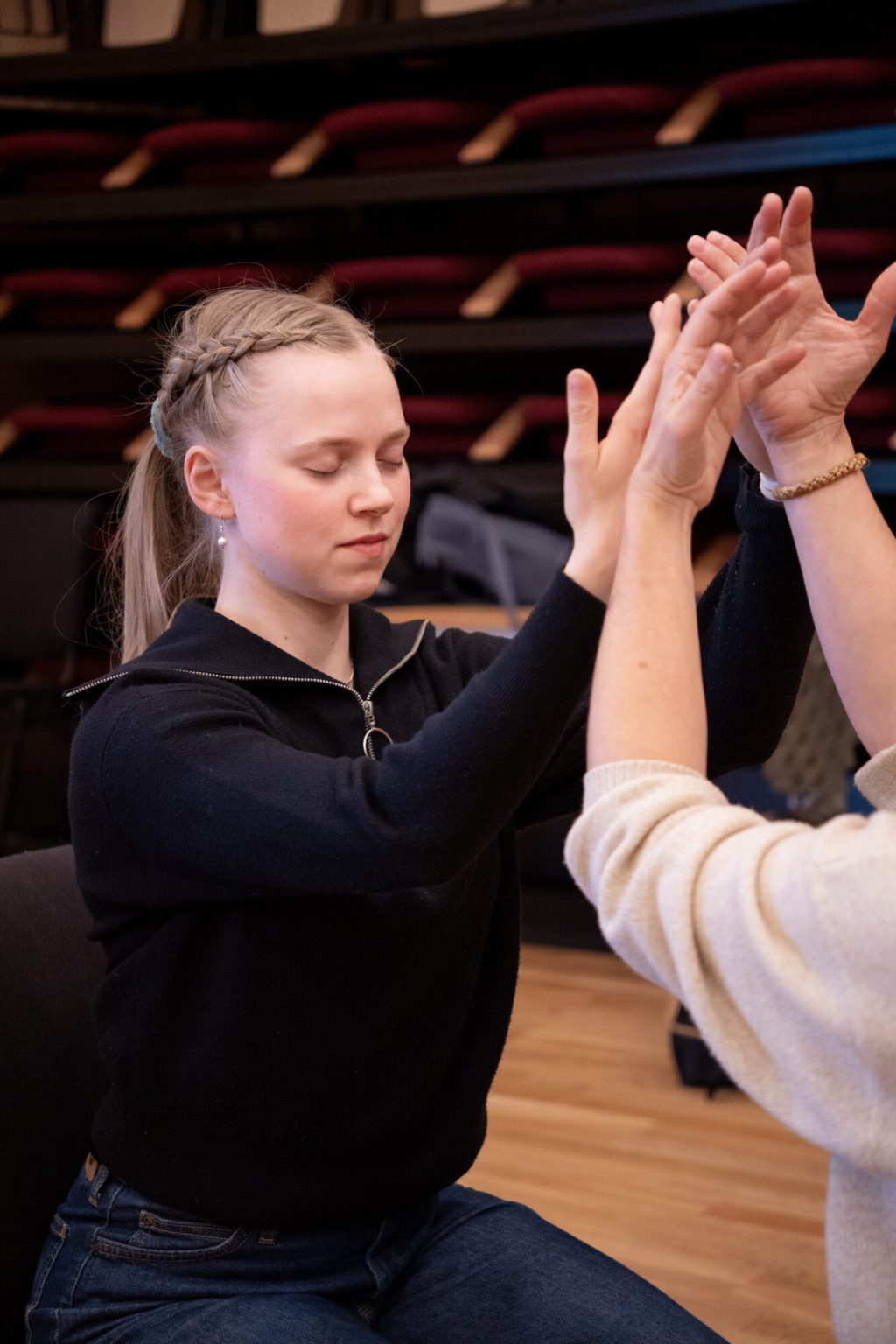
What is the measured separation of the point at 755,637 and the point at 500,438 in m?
2.39

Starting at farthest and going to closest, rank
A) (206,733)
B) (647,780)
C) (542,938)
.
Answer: (542,938)
(206,733)
(647,780)

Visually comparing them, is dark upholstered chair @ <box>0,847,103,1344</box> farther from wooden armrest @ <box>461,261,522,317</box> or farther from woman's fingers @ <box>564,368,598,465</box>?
wooden armrest @ <box>461,261,522,317</box>

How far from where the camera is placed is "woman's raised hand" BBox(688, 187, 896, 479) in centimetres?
115

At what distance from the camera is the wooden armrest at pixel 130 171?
3.90 m

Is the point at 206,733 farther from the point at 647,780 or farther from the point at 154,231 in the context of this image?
the point at 154,231

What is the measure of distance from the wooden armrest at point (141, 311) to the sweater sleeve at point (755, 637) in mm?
2893

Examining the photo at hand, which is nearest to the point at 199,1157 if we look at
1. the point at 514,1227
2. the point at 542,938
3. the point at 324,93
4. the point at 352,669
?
the point at 514,1227

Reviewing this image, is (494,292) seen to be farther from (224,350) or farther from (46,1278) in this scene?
(46,1278)

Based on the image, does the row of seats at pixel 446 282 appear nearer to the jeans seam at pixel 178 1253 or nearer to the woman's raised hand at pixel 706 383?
the woman's raised hand at pixel 706 383

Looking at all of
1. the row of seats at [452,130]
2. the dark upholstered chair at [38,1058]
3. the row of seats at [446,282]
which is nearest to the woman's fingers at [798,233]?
the dark upholstered chair at [38,1058]

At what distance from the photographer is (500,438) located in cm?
357

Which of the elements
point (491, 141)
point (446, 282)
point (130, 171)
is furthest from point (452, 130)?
point (130, 171)

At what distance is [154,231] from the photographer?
4254 mm

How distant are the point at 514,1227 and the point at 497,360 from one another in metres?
3.02
